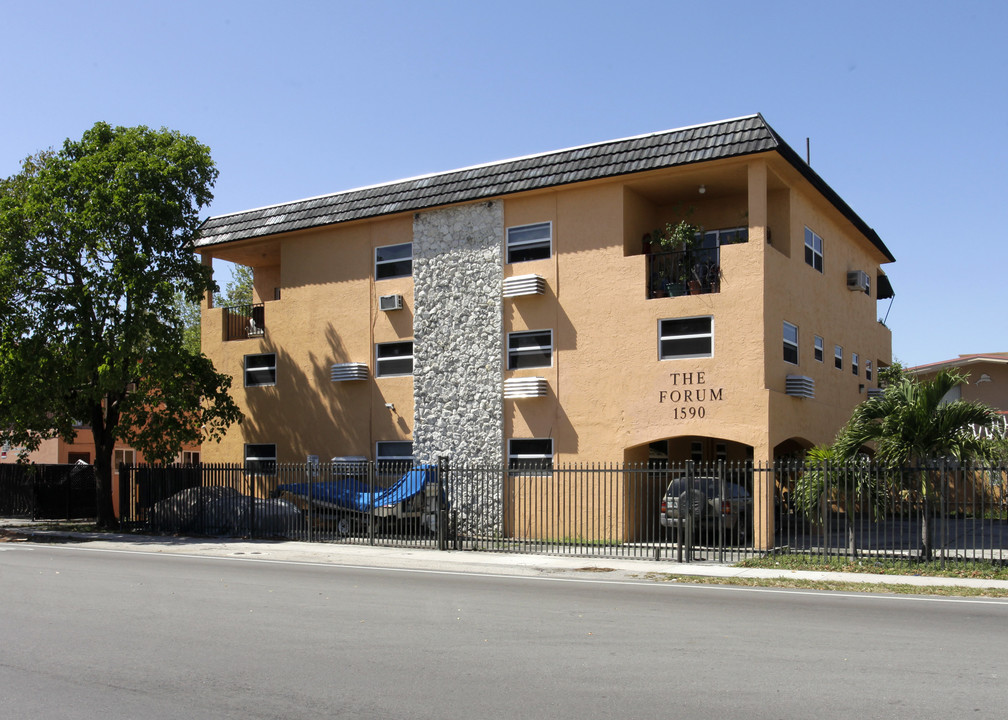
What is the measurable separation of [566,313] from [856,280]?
9457 mm

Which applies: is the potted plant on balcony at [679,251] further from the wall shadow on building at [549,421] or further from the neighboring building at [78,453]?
the neighboring building at [78,453]

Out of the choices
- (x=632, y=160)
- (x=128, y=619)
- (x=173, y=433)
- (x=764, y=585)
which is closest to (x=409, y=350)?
(x=173, y=433)

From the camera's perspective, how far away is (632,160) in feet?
70.6

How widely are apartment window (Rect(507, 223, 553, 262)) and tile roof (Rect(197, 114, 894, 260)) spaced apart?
104 centimetres

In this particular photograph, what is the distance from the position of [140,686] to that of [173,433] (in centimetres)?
1818

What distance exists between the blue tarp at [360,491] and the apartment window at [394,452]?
2.54 m

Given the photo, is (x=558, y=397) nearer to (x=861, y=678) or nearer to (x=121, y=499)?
(x=121, y=499)

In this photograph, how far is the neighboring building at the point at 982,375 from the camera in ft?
110

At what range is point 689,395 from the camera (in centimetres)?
2086

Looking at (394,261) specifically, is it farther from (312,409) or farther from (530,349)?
(530,349)

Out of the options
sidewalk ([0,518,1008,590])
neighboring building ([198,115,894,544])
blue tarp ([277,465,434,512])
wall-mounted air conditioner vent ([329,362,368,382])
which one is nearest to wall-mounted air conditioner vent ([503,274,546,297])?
neighboring building ([198,115,894,544])

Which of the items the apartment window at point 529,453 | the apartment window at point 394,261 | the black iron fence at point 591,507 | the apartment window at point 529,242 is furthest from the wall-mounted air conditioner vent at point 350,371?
the apartment window at point 529,242

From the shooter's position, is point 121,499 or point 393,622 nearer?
point 393,622

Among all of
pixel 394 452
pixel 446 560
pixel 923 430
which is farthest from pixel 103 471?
pixel 923 430
